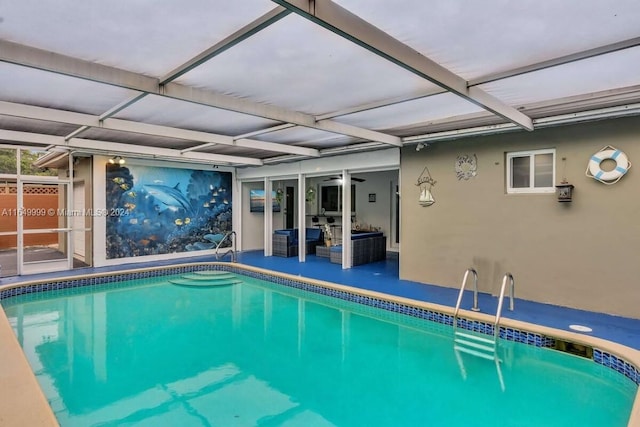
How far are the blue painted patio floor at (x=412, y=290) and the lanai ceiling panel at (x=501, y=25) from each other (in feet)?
10.5

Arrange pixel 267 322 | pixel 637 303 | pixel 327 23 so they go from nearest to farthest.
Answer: pixel 327 23 → pixel 637 303 → pixel 267 322

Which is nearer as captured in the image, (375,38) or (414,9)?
(414,9)

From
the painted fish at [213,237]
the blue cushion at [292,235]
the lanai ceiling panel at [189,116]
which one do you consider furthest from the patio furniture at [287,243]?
the lanai ceiling panel at [189,116]

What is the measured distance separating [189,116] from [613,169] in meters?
5.76

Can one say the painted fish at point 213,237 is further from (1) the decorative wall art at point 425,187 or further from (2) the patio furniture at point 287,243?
(1) the decorative wall art at point 425,187

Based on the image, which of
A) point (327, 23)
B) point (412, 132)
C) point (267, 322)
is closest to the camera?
point (327, 23)

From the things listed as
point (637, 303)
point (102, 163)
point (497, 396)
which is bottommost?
point (497, 396)

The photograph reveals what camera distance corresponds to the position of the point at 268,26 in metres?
2.62

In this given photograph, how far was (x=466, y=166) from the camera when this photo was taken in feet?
21.3

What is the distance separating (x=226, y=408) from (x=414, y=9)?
10.9ft

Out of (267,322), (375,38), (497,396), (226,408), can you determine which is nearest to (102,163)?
(267,322)

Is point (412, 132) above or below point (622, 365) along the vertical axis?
above

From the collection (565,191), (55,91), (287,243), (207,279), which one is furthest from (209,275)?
(565,191)

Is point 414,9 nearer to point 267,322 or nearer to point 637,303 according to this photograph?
point 267,322
